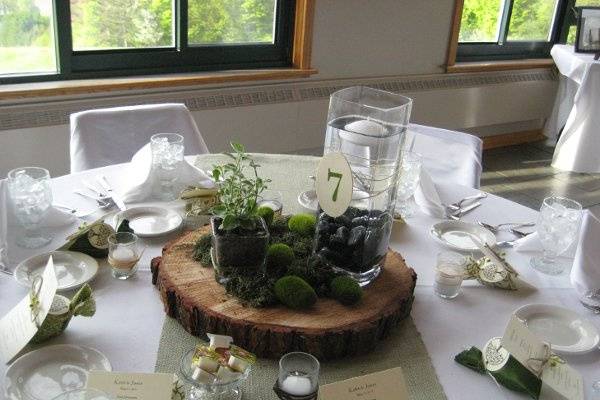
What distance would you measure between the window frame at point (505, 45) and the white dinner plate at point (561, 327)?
2764 mm

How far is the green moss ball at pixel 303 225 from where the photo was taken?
4.12ft

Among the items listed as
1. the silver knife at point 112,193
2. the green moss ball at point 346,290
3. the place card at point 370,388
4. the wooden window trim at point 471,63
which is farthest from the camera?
the wooden window trim at point 471,63

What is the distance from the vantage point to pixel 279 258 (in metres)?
1.12

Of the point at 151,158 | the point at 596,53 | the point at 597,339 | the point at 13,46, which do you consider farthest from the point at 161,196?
the point at 596,53

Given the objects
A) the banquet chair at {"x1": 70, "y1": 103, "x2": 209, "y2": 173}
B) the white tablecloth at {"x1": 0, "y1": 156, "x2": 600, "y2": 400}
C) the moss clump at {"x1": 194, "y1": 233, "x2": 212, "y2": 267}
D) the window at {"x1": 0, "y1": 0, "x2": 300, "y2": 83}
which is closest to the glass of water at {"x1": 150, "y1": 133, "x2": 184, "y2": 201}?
the white tablecloth at {"x1": 0, "y1": 156, "x2": 600, "y2": 400}

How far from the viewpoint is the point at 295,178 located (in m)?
1.69

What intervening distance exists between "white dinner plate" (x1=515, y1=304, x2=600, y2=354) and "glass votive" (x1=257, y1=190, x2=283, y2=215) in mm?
550

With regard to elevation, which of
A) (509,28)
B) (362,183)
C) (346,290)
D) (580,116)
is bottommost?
(580,116)

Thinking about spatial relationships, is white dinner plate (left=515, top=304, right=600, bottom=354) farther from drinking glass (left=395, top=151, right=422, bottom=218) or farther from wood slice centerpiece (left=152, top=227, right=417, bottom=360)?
drinking glass (left=395, top=151, right=422, bottom=218)

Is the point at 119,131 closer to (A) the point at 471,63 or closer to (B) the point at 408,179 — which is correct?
(B) the point at 408,179

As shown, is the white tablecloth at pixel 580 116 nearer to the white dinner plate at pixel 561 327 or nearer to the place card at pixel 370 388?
the white dinner plate at pixel 561 327

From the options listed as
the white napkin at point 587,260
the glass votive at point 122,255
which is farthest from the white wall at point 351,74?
the white napkin at point 587,260

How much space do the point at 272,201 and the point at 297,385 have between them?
2.04ft

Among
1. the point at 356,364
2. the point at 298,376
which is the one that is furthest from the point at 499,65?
the point at 298,376
